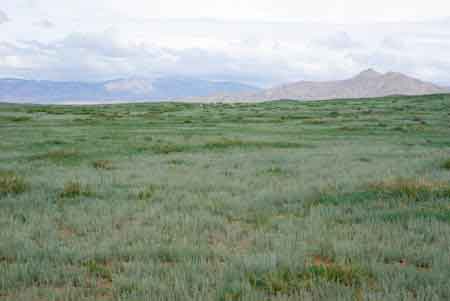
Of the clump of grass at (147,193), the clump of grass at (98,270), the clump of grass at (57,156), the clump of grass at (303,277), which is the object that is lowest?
the clump of grass at (98,270)

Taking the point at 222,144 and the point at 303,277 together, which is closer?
Answer: the point at 303,277

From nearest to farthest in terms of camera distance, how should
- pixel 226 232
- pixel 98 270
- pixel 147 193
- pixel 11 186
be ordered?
pixel 98 270, pixel 226 232, pixel 147 193, pixel 11 186

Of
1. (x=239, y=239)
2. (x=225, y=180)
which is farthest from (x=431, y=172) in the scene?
(x=239, y=239)

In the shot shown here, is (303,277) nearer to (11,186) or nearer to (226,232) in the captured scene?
(226,232)

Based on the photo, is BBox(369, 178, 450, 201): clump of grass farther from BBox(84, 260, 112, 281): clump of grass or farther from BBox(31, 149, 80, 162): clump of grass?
BBox(31, 149, 80, 162): clump of grass

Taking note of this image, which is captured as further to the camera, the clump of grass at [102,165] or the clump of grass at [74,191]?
the clump of grass at [102,165]

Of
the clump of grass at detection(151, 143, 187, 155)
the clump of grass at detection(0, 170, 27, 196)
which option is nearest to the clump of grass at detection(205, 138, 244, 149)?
the clump of grass at detection(151, 143, 187, 155)

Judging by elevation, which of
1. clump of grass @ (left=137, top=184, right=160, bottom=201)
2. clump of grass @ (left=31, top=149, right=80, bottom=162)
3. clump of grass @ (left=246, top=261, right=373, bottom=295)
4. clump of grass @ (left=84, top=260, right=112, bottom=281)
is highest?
clump of grass @ (left=31, top=149, right=80, bottom=162)

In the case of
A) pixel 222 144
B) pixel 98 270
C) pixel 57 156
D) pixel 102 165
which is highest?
pixel 222 144

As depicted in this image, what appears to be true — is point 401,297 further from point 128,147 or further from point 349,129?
point 349,129

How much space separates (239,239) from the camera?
7.27 metres

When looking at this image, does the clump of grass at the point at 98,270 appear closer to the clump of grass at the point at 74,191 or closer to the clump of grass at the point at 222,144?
the clump of grass at the point at 74,191

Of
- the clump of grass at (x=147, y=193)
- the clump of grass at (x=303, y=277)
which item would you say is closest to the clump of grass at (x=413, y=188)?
the clump of grass at (x=303, y=277)

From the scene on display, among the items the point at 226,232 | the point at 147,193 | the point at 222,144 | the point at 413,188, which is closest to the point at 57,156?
the point at 222,144
